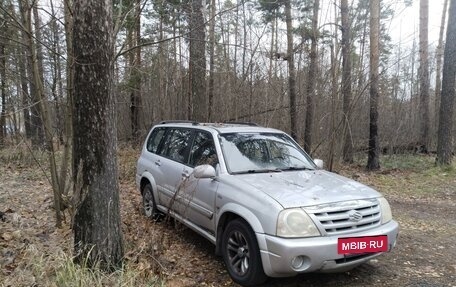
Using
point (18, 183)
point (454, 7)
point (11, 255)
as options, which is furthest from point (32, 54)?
point (454, 7)

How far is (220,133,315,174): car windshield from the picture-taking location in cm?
486

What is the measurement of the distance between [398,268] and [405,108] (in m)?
14.0

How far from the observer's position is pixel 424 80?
1584 centimetres

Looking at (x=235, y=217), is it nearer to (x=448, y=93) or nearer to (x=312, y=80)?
(x=312, y=80)

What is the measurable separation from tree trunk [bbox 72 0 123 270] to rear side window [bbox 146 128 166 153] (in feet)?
8.79

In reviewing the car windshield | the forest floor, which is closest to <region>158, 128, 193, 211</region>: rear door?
the forest floor

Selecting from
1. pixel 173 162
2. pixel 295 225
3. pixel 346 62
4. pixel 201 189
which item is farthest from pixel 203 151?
pixel 346 62

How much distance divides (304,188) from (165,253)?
2036mm

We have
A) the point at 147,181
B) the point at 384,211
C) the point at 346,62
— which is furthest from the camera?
the point at 346,62

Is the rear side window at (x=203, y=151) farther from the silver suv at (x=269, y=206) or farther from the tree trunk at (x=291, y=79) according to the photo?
the tree trunk at (x=291, y=79)

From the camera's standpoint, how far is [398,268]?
4.64m

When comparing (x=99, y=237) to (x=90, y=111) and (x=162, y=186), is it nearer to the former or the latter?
(x=90, y=111)

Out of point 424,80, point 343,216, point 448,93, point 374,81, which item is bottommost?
point 343,216

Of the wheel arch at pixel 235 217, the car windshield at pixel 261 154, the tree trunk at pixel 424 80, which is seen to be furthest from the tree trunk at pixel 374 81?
the wheel arch at pixel 235 217
